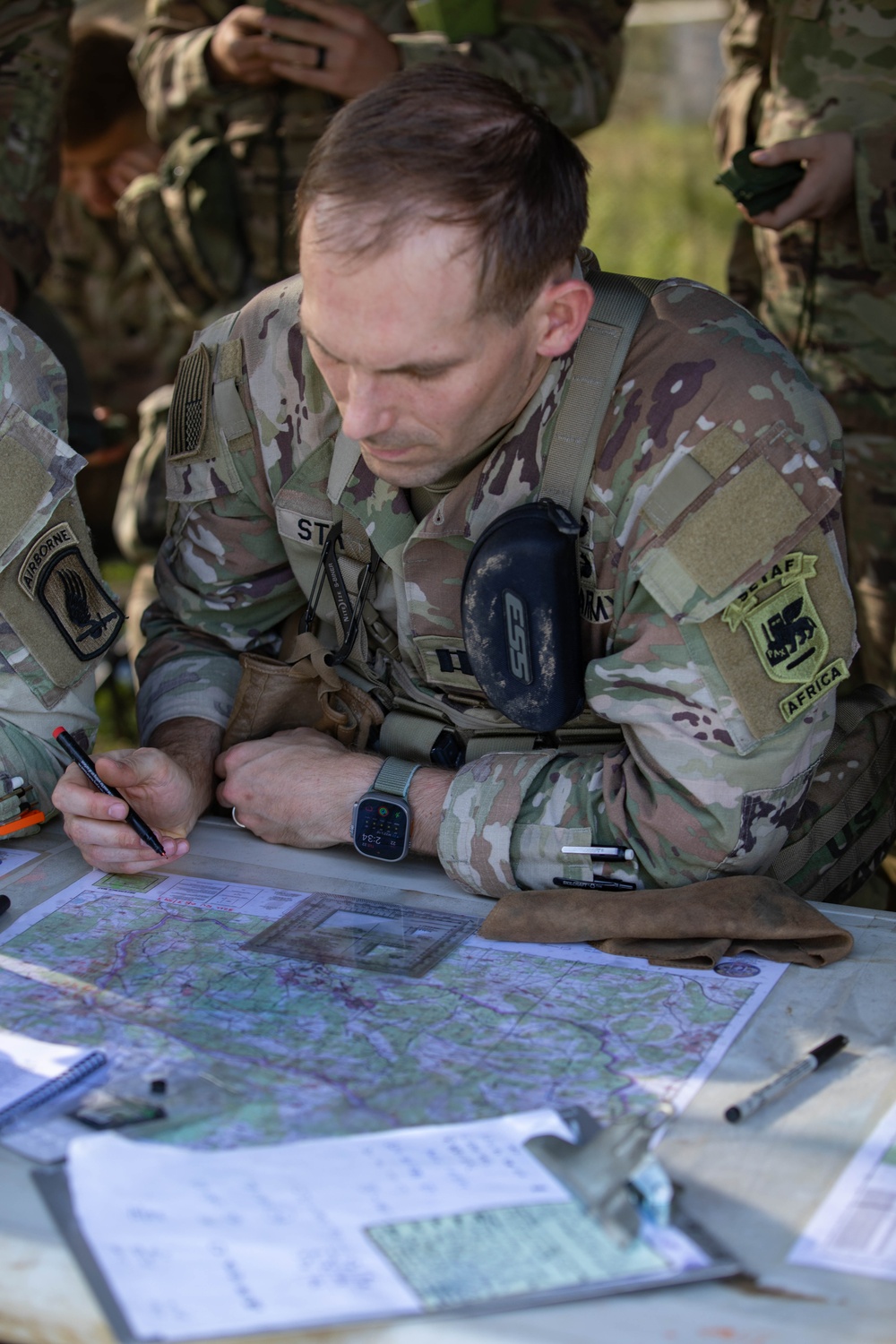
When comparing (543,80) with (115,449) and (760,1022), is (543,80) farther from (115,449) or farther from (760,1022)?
(760,1022)

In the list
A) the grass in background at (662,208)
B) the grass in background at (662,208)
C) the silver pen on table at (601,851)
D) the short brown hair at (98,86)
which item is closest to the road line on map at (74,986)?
the silver pen on table at (601,851)

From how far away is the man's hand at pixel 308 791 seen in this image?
197 centimetres

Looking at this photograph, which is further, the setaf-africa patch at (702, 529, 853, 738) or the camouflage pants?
the camouflage pants

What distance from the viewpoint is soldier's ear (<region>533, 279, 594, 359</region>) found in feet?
5.88

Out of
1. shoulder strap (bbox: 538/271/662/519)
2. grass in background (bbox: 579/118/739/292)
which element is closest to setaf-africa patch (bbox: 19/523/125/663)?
shoulder strap (bbox: 538/271/662/519)

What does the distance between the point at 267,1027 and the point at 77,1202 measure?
0.35 metres

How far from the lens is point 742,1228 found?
1.20 m

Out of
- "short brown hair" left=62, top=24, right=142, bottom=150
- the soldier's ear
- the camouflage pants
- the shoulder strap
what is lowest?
the camouflage pants

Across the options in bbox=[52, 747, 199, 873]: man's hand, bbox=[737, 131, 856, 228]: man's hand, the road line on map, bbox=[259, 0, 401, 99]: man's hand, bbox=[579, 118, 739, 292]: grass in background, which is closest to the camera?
the road line on map

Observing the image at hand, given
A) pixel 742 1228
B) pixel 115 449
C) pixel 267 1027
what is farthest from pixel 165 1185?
pixel 115 449

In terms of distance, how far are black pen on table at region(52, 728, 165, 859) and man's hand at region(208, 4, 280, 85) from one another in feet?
7.70

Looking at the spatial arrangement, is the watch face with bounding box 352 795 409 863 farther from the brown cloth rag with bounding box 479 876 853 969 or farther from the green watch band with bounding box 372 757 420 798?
the brown cloth rag with bounding box 479 876 853 969

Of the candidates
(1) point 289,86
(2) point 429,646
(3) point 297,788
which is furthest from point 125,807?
(1) point 289,86

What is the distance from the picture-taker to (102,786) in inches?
76.2
